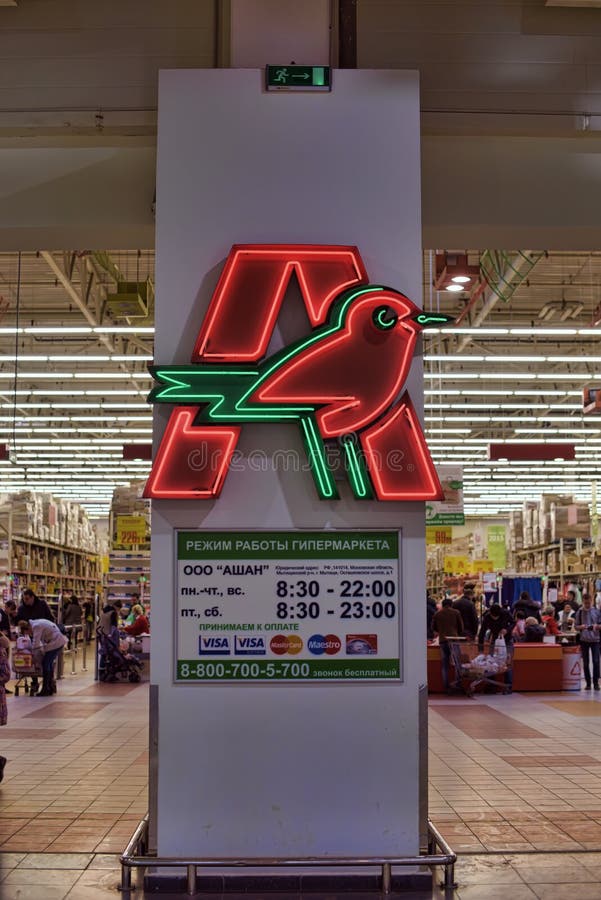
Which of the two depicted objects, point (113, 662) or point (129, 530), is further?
point (129, 530)

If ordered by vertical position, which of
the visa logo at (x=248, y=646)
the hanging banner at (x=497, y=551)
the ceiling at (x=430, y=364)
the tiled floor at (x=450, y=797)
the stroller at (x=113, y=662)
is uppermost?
the ceiling at (x=430, y=364)

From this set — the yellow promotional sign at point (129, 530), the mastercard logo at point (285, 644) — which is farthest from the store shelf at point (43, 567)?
the mastercard logo at point (285, 644)

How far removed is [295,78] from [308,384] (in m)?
1.87

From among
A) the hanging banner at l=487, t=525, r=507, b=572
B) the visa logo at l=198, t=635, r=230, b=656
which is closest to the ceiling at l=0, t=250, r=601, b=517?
the hanging banner at l=487, t=525, r=507, b=572

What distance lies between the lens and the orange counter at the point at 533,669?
1526cm

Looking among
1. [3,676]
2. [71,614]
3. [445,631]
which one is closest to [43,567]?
[71,614]

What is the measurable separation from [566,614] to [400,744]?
1480cm

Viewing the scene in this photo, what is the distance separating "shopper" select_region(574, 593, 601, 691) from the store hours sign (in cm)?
1143

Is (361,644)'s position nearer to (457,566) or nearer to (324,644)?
(324,644)

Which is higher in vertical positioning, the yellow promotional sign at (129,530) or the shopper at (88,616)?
the yellow promotional sign at (129,530)

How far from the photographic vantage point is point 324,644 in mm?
5672

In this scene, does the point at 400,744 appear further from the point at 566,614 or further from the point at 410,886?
the point at 566,614

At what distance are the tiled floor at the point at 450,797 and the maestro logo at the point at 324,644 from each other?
1.26m

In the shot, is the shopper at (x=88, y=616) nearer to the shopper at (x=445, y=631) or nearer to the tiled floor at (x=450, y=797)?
the tiled floor at (x=450, y=797)
